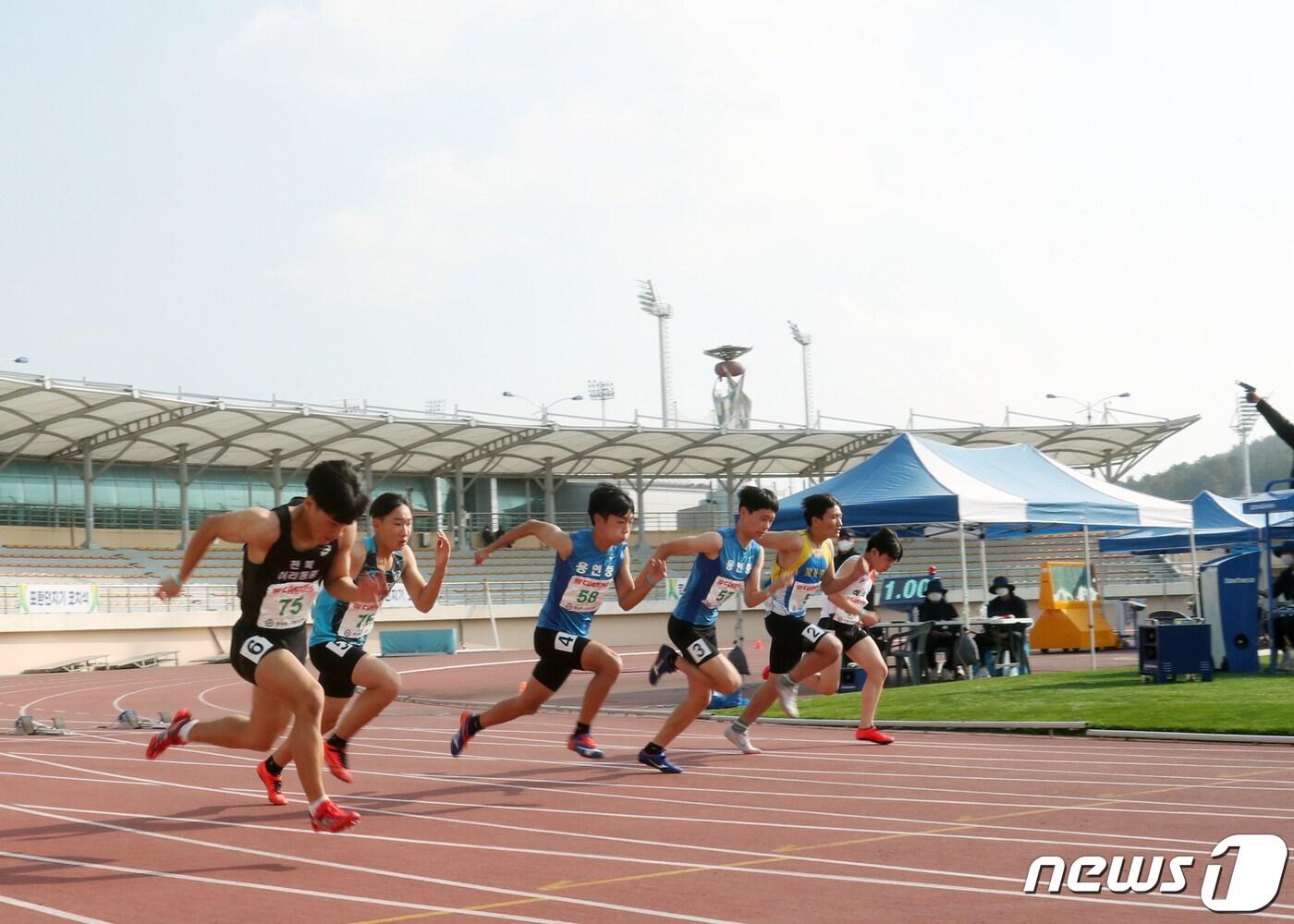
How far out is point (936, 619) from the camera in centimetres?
1966

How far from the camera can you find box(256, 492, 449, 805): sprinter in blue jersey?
27.5 ft

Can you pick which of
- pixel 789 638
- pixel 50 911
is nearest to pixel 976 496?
pixel 789 638

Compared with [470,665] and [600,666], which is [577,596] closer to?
[600,666]

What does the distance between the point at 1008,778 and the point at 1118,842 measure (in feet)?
8.53

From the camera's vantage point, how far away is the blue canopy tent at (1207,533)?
30969 millimetres

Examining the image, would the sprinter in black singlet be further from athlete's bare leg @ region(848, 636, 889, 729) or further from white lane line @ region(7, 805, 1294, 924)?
athlete's bare leg @ region(848, 636, 889, 729)

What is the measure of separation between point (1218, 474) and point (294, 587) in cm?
12559

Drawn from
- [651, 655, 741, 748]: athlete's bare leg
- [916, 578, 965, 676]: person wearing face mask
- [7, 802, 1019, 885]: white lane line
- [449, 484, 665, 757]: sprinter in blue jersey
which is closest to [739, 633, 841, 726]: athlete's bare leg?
[651, 655, 741, 748]: athlete's bare leg

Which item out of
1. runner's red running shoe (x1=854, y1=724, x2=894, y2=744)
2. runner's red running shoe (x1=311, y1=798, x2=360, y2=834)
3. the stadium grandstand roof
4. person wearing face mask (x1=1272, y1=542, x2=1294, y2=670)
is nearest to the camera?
runner's red running shoe (x1=311, y1=798, x2=360, y2=834)

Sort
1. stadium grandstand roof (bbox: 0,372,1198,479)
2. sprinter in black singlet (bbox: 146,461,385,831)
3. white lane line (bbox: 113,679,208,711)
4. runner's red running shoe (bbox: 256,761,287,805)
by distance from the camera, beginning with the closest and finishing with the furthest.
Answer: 1. sprinter in black singlet (bbox: 146,461,385,831)
2. runner's red running shoe (bbox: 256,761,287,805)
3. white lane line (bbox: 113,679,208,711)
4. stadium grandstand roof (bbox: 0,372,1198,479)

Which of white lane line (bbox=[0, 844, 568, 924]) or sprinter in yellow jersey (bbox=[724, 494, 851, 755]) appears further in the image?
sprinter in yellow jersey (bbox=[724, 494, 851, 755])

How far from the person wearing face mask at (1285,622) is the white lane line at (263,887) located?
15.0 m

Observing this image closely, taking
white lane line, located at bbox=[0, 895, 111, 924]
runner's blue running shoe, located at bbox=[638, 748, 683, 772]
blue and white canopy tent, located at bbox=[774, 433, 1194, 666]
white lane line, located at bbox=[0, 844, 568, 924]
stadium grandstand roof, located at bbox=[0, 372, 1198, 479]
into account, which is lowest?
runner's blue running shoe, located at bbox=[638, 748, 683, 772]

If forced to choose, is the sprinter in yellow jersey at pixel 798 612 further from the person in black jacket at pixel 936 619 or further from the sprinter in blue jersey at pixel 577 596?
the person in black jacket at pixel 936 619
